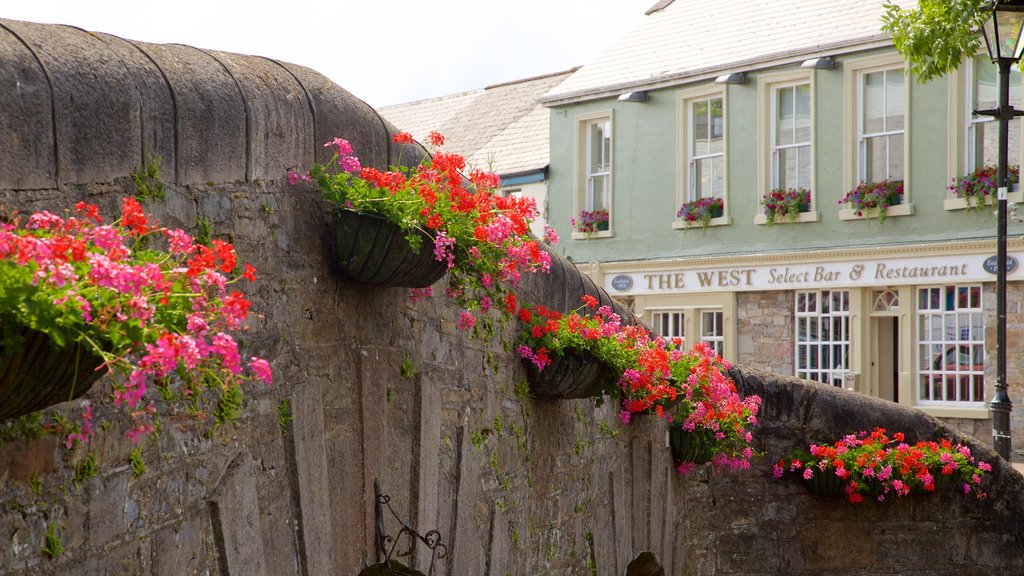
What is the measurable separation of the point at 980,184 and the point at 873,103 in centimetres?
207

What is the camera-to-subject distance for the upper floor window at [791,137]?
1711 centimetres

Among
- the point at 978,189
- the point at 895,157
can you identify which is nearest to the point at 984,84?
the point at 978,189

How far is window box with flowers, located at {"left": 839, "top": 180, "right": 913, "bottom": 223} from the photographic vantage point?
1602cm

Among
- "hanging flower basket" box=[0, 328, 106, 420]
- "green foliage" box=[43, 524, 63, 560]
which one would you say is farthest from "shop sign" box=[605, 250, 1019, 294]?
"hanging flower basket" box=[0, 328, 106, 420]

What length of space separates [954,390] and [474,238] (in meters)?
12.9

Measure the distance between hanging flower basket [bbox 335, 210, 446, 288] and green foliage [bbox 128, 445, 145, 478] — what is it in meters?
1.16

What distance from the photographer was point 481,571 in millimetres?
5176

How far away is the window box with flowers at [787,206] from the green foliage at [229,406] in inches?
561

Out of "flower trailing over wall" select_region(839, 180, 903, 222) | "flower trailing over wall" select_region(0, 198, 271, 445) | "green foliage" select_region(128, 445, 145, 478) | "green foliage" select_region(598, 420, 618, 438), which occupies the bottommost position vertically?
"green foliage" select_region(598, 420, 618, 438)

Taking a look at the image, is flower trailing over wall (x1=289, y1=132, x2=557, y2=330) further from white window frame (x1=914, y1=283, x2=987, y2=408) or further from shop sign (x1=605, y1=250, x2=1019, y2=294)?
white window frame (x1=914, y1=283, x2=987, y2=408)

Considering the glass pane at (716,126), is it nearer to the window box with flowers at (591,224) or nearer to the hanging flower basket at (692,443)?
the window box with flowers at (591,224)

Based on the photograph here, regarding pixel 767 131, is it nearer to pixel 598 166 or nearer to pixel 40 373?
pixel 598 166

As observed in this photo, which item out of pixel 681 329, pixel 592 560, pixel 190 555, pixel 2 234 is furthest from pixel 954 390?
pixel 2 234

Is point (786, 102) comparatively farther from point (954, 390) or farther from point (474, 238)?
point (474, 238)
